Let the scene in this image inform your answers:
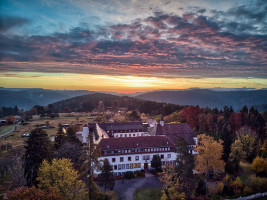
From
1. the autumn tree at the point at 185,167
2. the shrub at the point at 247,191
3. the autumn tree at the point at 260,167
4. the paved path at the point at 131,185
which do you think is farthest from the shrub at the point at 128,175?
the autumn tree at the point at 260,167

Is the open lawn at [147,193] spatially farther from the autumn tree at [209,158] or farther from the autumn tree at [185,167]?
the autumn tree at [209,158]

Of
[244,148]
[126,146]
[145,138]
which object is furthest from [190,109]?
[126,146]

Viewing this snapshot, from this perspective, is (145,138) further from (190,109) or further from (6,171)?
(190,109)

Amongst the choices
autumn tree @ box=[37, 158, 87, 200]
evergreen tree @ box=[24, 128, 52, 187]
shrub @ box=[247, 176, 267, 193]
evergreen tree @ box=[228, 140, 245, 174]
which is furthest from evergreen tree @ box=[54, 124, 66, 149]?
shrub @ box=[247, 176, 267, 193]

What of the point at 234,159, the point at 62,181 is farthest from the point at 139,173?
the point at 234,159

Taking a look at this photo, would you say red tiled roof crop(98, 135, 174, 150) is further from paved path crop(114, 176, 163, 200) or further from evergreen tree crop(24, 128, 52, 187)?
evergreen tree crop(24, 128, 52, 187)
